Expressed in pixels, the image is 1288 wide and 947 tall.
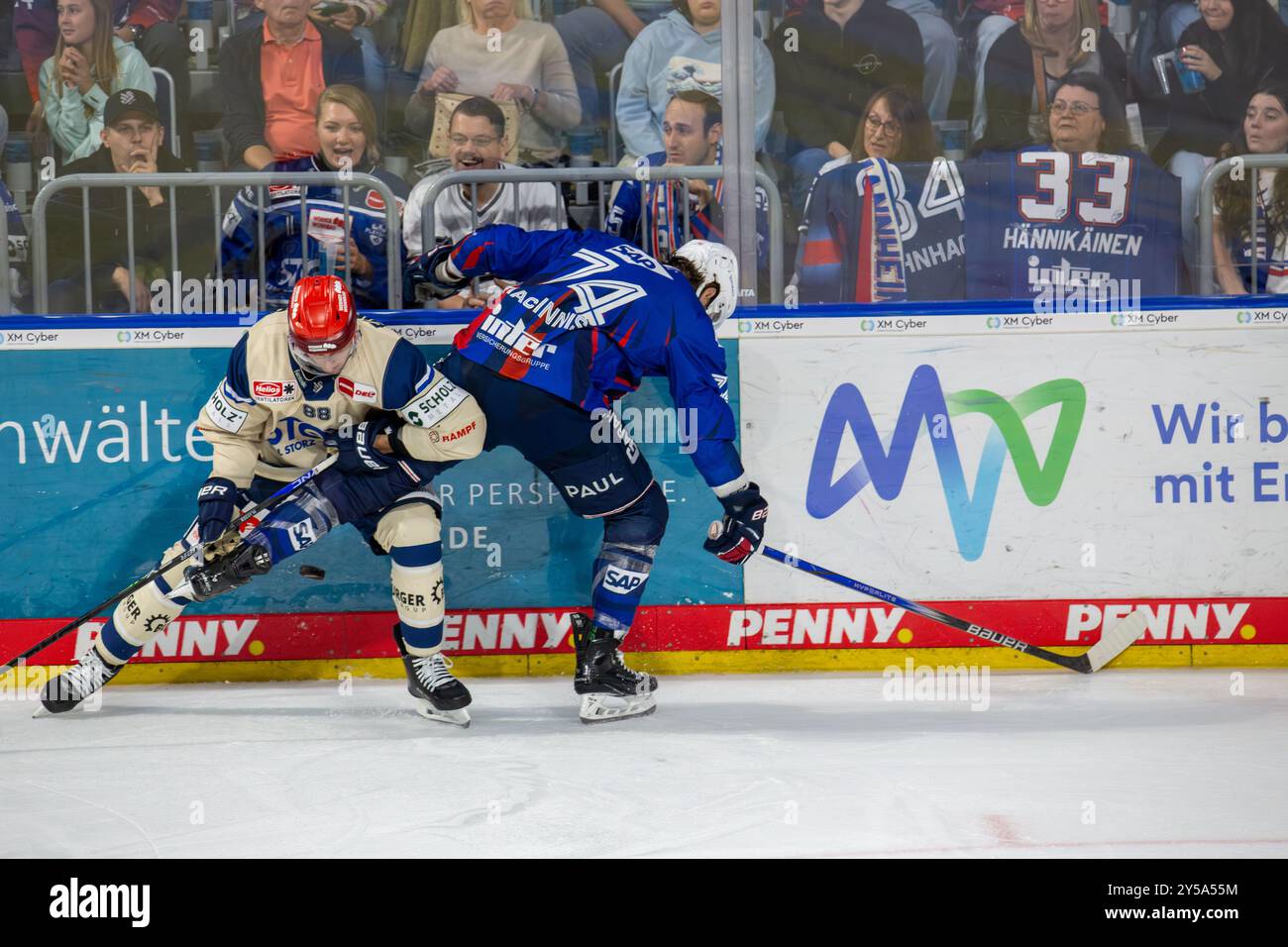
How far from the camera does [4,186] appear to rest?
514 centimetres

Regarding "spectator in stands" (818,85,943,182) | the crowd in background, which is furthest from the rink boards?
"spectator in stands" (818,85,943,182)

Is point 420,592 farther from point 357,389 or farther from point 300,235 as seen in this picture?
point 300,235

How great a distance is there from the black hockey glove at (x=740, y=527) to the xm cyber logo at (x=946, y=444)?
0.63 metres

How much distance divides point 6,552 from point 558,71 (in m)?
2.68

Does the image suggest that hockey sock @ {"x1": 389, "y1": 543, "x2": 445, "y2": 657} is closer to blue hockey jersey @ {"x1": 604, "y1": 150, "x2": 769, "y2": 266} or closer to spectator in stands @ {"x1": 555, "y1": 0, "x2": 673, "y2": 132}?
blue hockey jersey @ {"x1": 604, "y1": 150, "x2": 769, "y2": 266}

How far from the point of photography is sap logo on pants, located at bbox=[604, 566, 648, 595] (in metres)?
3.91

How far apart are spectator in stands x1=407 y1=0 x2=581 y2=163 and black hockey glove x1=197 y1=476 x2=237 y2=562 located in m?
2.02

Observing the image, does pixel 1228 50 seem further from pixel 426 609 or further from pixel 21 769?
pixel 21 769

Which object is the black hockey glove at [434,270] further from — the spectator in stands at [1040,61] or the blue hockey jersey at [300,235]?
the spectator in stands at [1040,61]

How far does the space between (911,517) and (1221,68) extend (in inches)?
94.1

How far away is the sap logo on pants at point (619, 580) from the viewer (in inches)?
154

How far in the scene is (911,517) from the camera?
172 inches

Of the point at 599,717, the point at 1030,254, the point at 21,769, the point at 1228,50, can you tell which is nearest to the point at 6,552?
the point at 21,769
